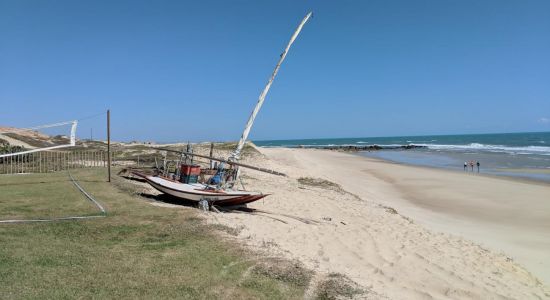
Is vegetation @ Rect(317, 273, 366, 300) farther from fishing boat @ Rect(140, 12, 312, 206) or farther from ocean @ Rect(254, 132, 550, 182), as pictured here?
ocean @ Rect(254, 132, 550, 182)

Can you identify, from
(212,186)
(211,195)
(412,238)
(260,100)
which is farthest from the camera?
(260,100)

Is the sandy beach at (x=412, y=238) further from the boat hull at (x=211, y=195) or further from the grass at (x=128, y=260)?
the grass at (x=128, y=260)

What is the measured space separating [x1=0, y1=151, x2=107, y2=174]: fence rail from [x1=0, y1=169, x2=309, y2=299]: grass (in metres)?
9.73

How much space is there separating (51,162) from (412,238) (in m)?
17.0

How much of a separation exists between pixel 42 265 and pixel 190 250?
2.24m

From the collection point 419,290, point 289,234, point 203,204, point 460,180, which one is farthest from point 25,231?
point 460,180

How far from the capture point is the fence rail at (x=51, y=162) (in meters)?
19.2

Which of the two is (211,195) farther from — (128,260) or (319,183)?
(319,183)

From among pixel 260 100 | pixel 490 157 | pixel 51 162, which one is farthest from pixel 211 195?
pixel 490 157

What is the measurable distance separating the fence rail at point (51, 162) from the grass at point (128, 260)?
9726mm

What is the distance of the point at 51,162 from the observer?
20.1m

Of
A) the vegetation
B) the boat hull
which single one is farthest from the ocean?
the vegetation

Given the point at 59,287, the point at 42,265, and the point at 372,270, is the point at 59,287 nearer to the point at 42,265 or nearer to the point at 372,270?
the point at 42,265

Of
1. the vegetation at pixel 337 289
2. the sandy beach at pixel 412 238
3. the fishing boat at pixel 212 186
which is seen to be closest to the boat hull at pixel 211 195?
the fishing boat at pixel 212 186
